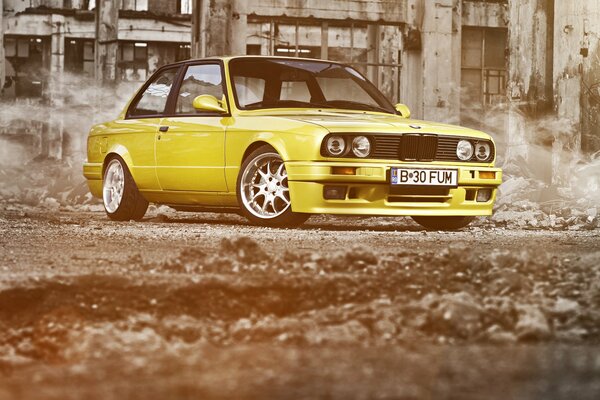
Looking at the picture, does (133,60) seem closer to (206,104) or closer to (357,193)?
(206,104)

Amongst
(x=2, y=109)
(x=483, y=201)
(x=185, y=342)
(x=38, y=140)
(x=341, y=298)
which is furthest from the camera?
(x=2, y=109)

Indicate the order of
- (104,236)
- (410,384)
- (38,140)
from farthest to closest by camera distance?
(38,140) → (104,236) → (410,384)

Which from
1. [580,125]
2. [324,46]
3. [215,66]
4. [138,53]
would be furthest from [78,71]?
[215,66]

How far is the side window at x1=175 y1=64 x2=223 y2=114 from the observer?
9734mm

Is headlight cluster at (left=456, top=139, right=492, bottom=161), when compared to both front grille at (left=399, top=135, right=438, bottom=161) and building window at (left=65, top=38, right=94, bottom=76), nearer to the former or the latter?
front grille at (left=399, top=135, right=438, bottom=161)

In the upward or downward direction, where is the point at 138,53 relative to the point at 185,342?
upward

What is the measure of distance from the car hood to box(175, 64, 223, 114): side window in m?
0.82

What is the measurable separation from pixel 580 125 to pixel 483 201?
5.70 metres

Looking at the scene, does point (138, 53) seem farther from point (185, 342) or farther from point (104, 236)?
point (185, 342)

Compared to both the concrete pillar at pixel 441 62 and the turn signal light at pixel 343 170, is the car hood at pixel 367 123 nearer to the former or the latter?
the turn signal light at pixel 343 170

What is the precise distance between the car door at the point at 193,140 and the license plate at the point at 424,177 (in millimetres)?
1458

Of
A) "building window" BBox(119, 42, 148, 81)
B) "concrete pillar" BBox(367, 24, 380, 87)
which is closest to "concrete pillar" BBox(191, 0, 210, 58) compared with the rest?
"concrete pillar" BBox(367, 24, 380, 87)

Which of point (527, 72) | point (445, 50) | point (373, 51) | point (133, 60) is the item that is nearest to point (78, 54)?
point (133, 60)

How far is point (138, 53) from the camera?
39188mm
